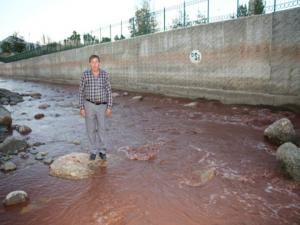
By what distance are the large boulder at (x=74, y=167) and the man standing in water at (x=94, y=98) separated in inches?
13.2

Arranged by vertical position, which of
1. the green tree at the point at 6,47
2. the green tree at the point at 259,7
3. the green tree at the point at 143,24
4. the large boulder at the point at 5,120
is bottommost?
the large boulder at the point at 5,120

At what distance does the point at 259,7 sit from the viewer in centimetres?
1042

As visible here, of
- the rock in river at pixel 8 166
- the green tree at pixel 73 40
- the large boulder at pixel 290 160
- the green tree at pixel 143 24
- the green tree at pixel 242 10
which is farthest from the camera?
the green tree at pixel 73 40

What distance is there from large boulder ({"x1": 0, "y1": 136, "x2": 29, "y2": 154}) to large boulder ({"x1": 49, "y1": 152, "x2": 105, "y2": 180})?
1.70m

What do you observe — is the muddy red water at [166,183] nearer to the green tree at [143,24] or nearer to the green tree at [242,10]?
the green tree at [242,10]

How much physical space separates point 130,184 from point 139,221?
104 centimetres

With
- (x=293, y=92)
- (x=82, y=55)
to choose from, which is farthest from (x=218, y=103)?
(x=82, y=55)

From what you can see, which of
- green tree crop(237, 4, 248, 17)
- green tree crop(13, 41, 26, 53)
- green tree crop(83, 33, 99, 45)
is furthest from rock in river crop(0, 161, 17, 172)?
green tree crop(13, 41, 26, 53)

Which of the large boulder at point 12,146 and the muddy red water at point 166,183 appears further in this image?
the large boulder at point 12,146

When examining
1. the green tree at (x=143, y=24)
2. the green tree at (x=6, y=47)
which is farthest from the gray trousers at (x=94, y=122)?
the green tree at (x=6, y=47)

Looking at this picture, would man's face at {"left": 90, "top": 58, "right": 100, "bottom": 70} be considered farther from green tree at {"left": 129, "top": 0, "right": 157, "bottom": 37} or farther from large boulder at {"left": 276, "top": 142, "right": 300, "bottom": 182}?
green tree at {"left": 129, "top": 0, "right": 157, "bottom": 37}

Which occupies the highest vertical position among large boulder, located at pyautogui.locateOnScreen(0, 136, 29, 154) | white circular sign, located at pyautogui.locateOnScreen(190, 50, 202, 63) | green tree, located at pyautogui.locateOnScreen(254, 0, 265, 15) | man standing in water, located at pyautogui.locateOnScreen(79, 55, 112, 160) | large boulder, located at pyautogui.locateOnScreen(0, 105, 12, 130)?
green tree, located at pyautogui.locateOnScreen(254, 0, 265, 15)

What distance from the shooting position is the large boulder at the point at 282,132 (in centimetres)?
610

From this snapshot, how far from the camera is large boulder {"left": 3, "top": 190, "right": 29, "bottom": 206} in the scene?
152 inches
